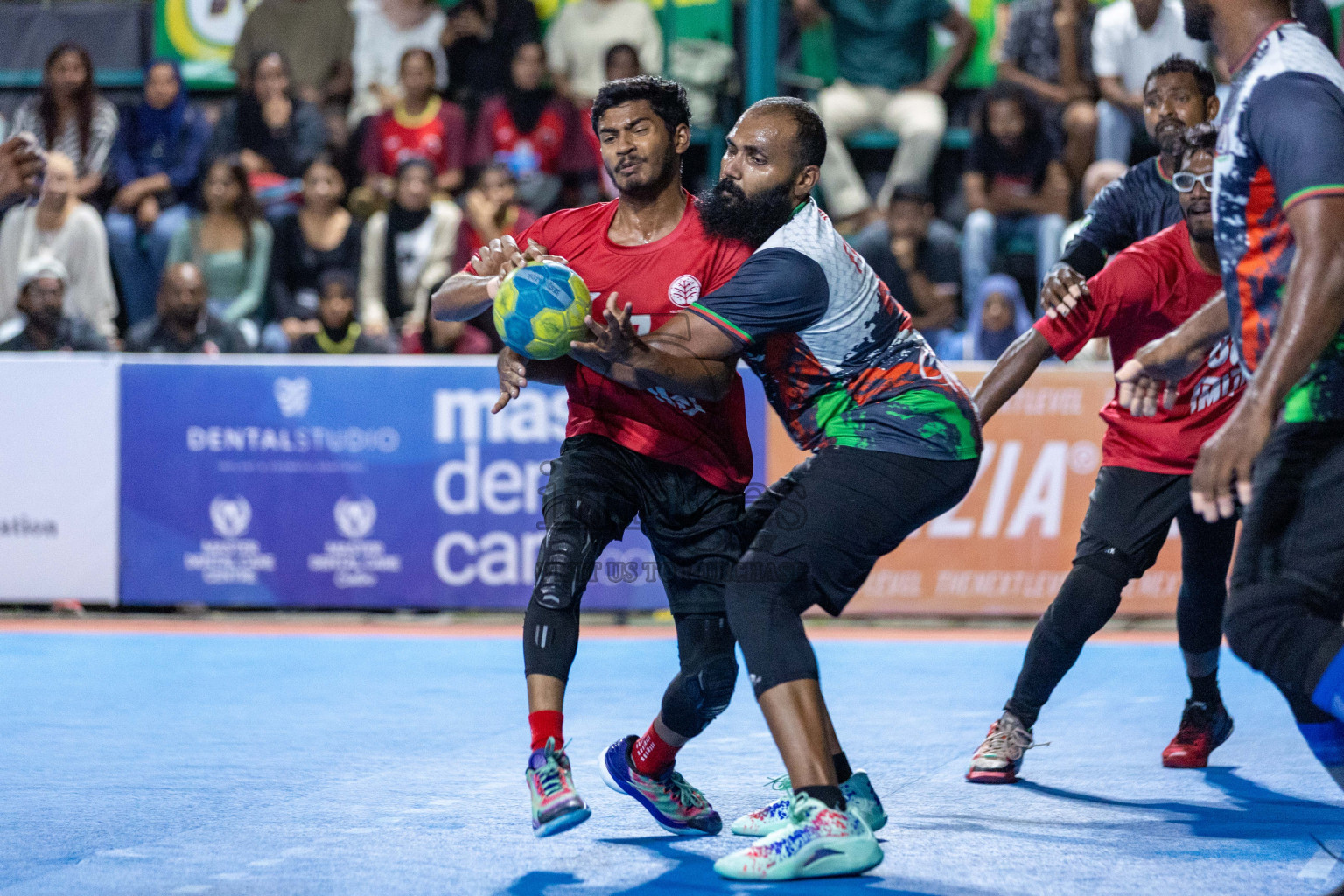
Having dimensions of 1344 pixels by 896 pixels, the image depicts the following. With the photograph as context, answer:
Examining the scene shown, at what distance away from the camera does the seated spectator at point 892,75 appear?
11.3 m

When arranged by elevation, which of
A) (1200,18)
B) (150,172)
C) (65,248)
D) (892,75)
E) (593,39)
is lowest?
(65,248)

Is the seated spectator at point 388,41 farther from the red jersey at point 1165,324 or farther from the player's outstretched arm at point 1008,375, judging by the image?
the player's outstretched arm at point 1008,375

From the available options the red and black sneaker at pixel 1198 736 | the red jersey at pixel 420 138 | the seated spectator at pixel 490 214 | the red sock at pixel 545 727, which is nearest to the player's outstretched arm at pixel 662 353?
the red sock at pixel 545 727

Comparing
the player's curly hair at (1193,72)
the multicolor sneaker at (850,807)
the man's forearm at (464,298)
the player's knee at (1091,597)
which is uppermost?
the player's curly hair at (1193,72)

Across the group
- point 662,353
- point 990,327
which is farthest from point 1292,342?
point 990,327

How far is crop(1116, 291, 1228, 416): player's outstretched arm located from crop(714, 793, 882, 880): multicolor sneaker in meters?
1.26

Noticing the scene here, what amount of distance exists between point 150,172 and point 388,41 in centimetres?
215

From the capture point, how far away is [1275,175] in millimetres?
Result: 3086

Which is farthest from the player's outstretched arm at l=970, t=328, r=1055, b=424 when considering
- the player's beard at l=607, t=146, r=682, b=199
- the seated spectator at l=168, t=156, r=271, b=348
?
the seated spectator at l=168, t=156, r=271, b=348

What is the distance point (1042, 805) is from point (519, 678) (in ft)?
9.77

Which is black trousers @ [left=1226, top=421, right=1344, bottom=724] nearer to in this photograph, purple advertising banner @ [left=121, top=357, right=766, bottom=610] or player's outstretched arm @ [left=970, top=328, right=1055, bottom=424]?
player's outstretched arm @ [left=970, top=328, right=1055, bottom=424]

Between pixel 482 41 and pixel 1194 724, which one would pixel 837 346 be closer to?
pixel 1194 724

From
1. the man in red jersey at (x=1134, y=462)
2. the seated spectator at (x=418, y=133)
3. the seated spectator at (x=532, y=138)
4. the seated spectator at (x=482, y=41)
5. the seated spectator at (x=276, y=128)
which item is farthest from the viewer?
the seated spectator at (x=482, y=41)

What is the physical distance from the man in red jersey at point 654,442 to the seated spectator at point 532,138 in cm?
701
